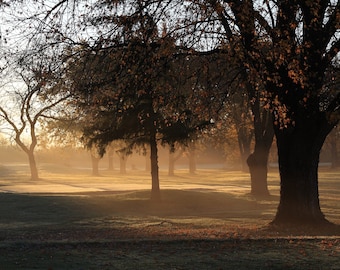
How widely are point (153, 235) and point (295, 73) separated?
5050 millimetres

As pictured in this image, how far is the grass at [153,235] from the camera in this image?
863cm

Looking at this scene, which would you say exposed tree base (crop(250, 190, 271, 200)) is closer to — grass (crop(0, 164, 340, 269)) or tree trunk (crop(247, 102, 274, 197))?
tree trunk (crop(247, 102, 274, 197))

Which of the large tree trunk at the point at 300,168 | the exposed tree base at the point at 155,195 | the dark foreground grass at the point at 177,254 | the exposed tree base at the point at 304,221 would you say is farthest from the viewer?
the exposed tree base at the point at 155,195

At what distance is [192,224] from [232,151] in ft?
176

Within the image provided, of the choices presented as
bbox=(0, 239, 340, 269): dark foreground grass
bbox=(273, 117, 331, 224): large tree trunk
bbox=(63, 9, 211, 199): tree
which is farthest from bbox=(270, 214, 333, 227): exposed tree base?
bbox=(63, 9, 211, 199): tree

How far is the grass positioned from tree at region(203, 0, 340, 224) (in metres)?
1.13

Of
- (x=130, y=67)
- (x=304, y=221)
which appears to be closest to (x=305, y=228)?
(x=304, y=221)

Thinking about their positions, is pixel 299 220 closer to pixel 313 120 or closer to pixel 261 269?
pixel 313 120

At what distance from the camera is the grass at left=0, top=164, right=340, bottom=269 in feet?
28.3

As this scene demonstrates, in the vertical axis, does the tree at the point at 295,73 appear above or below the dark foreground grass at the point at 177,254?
above

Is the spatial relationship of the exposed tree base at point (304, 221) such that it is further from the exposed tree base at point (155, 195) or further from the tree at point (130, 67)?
the exposed tree base at point (155, 195)

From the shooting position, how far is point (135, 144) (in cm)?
2458

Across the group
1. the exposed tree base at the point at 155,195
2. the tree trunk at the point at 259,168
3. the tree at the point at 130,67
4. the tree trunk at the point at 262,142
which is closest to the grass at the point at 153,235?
the exposed tree base at the point at 155,195

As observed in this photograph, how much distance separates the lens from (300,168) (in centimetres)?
1372
